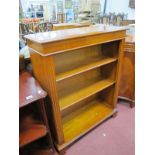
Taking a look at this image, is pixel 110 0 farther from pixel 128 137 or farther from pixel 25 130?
pixel 25 130

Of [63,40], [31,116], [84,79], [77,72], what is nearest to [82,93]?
[84,79]

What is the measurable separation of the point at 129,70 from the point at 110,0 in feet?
13.1

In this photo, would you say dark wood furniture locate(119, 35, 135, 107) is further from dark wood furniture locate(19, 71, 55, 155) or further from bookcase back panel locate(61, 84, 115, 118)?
dark wood furniture locate(19, 71, 55, 155)

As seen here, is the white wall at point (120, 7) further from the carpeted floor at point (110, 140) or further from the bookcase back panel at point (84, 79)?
the carpeted floor at point (110, 140)

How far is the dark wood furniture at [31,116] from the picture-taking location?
1200mm

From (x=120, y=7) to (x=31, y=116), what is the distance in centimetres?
479

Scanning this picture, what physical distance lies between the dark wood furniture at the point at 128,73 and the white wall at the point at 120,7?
3120mm

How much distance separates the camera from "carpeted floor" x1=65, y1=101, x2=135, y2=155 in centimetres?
167

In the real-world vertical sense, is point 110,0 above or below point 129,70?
above

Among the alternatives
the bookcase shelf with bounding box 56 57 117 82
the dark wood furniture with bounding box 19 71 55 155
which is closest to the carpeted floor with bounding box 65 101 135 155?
the dark wood furniture with bounding box 19 71 55 155

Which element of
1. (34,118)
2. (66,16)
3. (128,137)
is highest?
(66,16)
